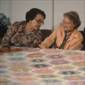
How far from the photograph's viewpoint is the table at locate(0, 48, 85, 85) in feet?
4.97

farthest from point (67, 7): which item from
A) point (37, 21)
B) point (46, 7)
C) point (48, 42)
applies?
point (48, 42)

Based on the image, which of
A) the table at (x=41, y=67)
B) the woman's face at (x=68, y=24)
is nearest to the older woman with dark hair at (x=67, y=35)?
the woman's face at (x=68, y=24)

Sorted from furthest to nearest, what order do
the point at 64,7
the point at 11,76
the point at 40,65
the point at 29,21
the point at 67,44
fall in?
the point at 64,7, the point at 29,21, the point at 67,44, the point at 40,65, the point at 11,76

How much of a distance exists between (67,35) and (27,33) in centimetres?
47

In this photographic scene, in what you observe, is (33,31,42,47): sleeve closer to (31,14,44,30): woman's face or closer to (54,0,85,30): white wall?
(31,14,44,30): woman's face

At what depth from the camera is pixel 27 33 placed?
2.97 meters

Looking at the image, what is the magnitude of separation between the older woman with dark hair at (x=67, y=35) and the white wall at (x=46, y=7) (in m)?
0.77

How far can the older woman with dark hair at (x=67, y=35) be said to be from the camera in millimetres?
2846

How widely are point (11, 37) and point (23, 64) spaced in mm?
1149

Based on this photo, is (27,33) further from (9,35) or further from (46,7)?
(46,7)

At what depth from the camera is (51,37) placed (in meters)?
2.96

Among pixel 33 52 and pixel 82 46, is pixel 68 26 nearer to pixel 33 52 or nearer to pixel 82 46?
pixel 82 46

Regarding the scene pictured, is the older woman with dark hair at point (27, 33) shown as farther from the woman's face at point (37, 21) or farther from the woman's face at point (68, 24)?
the woman's face at point (68, 24)

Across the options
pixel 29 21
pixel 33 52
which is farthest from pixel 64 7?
pixel 33 52
